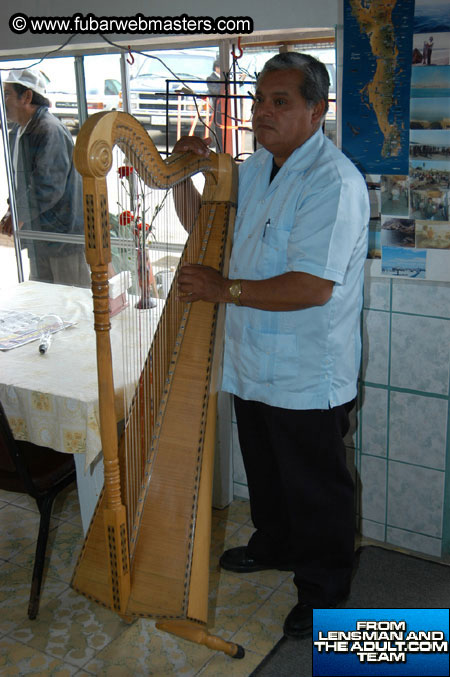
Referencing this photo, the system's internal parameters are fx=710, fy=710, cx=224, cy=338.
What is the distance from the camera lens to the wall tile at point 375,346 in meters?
2.22

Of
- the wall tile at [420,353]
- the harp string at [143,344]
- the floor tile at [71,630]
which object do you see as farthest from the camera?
the wall tile at [420,353]

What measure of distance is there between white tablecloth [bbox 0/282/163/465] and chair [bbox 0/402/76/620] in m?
0.09

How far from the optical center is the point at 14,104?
329 cm

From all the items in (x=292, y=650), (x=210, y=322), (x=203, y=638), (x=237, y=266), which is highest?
(x=237, y=266)

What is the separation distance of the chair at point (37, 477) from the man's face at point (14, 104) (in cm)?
182

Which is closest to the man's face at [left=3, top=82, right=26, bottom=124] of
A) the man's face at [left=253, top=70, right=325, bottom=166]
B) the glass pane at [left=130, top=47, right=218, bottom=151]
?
the glass pane at [left=130, top=47, right=218, bottom=151]

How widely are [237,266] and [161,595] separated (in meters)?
0.83

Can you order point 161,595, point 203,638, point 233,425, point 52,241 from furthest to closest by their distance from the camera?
point 52,241, point 233,425, point 203,638, point 161,595

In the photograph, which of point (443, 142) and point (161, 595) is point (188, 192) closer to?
point (443, 142)

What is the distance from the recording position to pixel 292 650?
191 centimetres

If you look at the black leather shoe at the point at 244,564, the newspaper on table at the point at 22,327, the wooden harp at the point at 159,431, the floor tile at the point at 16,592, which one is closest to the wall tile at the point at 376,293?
the wooden harp at the point at 159,431

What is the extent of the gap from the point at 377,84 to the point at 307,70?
43 cm

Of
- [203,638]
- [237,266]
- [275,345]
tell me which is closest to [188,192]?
[237,266]

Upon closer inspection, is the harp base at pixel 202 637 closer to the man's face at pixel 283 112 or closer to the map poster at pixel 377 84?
the man's face at pixel 283 112
